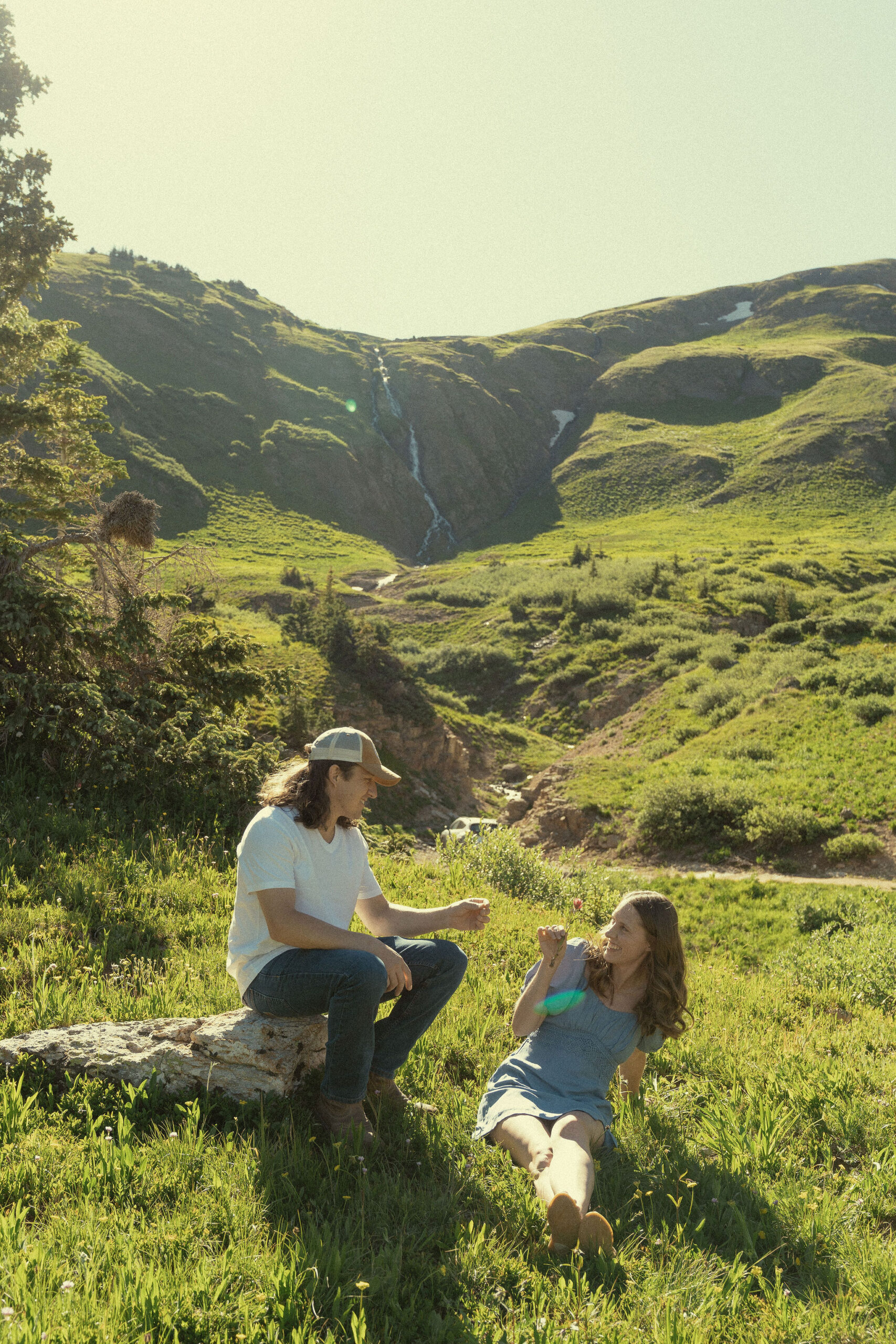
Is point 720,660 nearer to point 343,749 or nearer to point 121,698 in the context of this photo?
point 121,698

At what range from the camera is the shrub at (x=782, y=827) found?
48.1 ft

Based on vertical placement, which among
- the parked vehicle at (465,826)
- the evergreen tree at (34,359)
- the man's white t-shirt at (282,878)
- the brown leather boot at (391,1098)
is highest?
the evergreen tree at (34,359)

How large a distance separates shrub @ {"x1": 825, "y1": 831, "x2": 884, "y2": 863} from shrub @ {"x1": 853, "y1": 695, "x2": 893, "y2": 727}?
5860mm

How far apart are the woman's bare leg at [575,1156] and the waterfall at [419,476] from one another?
9431 cm

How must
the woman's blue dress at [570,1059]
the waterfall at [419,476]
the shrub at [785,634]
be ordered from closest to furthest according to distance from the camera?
1. the woman's blue dress at [570,1059]
2. the shrub at [785,634]
3. the waterfall at [419,476]

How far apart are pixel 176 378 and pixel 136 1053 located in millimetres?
110663

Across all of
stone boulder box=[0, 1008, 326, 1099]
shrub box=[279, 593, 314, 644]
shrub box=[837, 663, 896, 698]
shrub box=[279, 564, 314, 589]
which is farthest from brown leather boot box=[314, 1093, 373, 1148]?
shrub box=[279, 564, 314, 589]

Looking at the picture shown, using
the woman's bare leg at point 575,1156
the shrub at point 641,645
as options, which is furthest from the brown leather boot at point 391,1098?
the shrub at point 641,645

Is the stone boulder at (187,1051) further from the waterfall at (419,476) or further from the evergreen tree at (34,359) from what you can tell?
the waterfall at (419,476)

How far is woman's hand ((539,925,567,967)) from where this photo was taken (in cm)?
375

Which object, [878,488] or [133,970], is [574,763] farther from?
[878,488]

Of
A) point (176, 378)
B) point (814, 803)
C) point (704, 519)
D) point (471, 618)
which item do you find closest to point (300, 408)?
point (176, 378)

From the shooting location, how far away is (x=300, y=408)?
366ft

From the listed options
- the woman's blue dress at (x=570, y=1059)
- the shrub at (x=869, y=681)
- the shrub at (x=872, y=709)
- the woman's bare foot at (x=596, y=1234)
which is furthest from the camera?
the shrub at (x=869, y=681)
